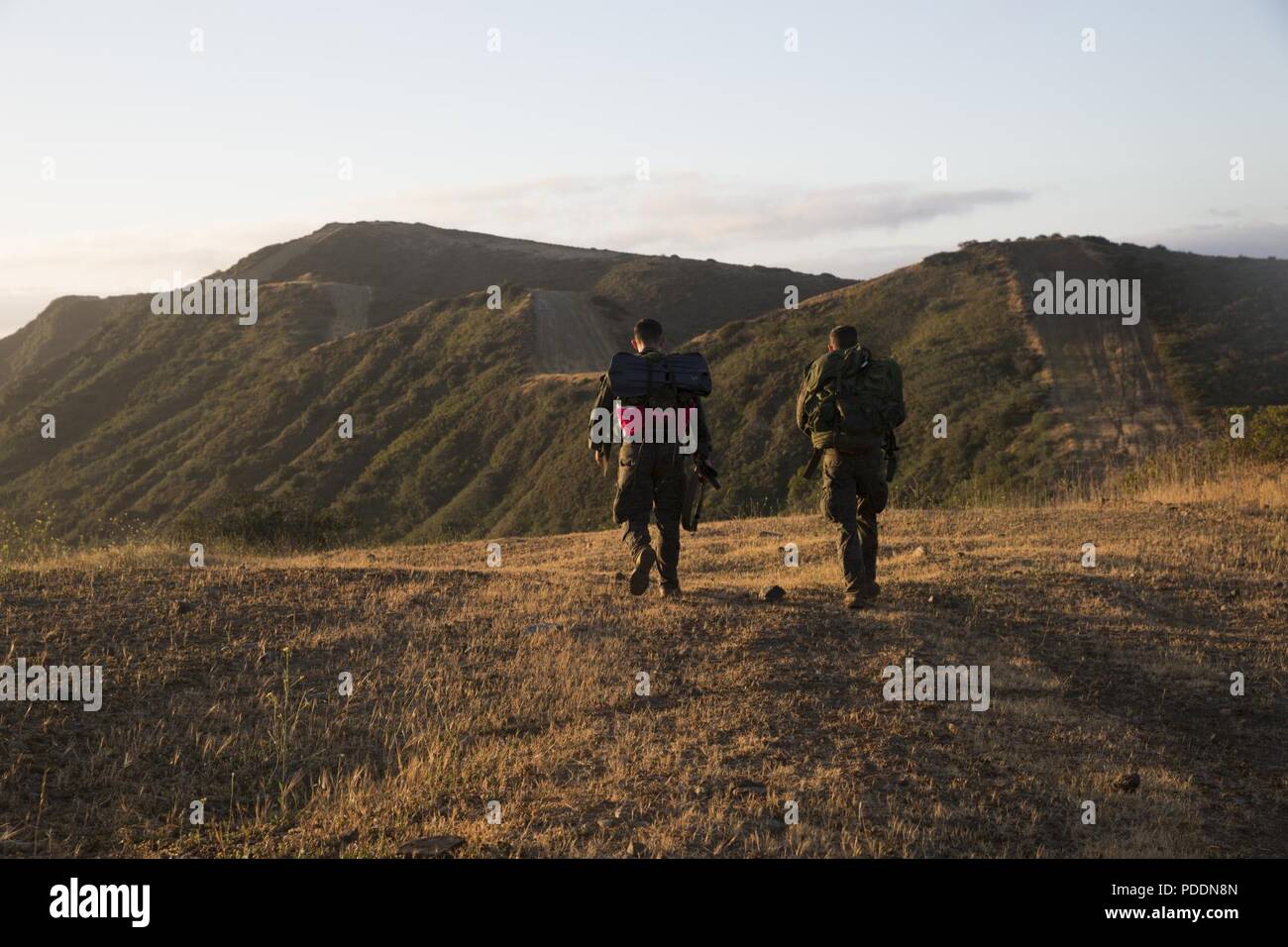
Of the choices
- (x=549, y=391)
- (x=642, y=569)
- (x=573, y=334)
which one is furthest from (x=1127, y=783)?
(x=573, y=334)

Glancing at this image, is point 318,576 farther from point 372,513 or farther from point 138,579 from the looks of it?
point 372,513

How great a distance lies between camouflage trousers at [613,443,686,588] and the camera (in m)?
9.16

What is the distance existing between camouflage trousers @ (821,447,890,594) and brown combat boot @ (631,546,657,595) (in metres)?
1.59

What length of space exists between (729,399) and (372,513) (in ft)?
55.6

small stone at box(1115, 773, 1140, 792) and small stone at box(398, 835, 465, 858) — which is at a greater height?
small stone at box(398, 835, 465, 858)

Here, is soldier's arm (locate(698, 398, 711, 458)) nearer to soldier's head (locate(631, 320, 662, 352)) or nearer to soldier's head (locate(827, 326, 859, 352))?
soldier's head (locate(631, 320, 662, 352))

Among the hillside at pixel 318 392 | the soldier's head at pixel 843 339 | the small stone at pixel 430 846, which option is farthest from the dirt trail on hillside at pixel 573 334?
the small stone at pixel 430 846

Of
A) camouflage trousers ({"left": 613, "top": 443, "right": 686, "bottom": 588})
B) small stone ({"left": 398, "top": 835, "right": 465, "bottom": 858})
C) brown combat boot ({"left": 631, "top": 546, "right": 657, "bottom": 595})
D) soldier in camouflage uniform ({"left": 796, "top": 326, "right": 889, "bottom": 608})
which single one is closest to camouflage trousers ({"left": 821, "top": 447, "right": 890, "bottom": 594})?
soldier in camouflage uniform ({"left": 796, "top": 326, "right": 889, "bottom": 608})

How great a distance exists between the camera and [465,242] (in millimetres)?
109125

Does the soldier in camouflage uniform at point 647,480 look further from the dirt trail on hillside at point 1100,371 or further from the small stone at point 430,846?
the dirt trail on hillside at point 1100,371

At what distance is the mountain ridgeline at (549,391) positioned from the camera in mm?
38250

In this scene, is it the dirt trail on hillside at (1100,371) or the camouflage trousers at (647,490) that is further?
the dirt trail on hillside at (1100,371)

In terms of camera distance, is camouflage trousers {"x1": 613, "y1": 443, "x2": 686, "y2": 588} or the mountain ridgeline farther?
the mountain ridgeline

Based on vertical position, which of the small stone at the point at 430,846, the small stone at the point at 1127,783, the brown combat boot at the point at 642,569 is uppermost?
the brown combat boot at the point at 642,569
